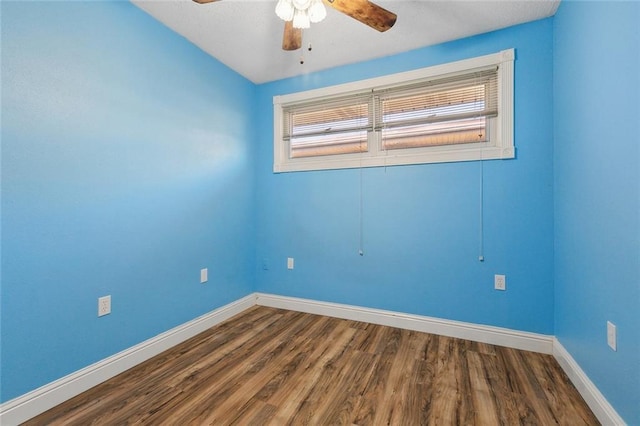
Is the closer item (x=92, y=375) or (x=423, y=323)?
(x=92, y=375)

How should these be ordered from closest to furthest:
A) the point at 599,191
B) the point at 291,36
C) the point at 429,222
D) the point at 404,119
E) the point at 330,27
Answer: the point at 599,191, the point at 291,36, the point at 330,27, the point at 429,222, the point at 404,119

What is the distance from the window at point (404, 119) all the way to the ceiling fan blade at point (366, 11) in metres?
0.99

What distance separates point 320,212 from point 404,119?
3.88 feet

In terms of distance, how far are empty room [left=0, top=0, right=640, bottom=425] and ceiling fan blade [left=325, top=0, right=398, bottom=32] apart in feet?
0.04

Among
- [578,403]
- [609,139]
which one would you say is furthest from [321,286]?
[609,139]

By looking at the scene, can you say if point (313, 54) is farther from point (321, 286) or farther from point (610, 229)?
point (610, 229)

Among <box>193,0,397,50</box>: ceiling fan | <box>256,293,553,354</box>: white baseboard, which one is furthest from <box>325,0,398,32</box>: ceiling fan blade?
<box>256,293,553,354</box>: white baseboard

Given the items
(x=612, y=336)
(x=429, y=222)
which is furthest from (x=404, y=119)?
(x=612, y=336)

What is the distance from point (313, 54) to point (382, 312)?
96.3 inches

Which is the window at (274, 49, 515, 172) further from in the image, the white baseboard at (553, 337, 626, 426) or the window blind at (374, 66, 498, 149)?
the white baseboard at (553, 337, 626, 426)

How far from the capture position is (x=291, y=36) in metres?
1.59

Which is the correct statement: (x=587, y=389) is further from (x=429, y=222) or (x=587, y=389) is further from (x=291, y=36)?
(x=291, y=36)

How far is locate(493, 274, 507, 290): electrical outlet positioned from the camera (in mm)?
2068

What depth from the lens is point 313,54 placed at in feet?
7.95
